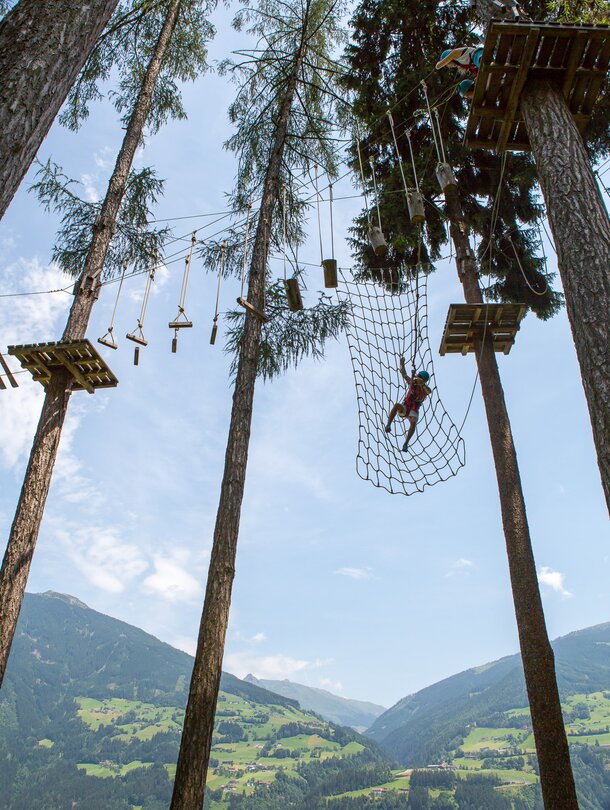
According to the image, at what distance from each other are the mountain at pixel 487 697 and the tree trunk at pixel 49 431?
12663 cm

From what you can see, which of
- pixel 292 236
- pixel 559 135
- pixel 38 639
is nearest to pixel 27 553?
pixel 559 135

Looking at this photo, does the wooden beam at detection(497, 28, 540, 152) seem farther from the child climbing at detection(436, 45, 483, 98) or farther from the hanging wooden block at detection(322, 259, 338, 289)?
the hanging wooden block at detection(322, 259, 338, 289)

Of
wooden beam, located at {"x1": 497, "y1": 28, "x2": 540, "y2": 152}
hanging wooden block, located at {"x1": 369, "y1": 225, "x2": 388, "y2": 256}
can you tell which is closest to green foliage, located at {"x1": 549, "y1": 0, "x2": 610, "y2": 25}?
wooden beam, located at {"x1": 497, "y1": 28, "x2": 540, "y2": 152}

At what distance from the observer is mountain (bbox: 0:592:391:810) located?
305 feet

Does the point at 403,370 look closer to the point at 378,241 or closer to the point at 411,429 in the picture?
the point at 411,429

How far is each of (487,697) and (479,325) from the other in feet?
551

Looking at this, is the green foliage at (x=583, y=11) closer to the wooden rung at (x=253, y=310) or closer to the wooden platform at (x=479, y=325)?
the wooden platform at (x=479, y=325)

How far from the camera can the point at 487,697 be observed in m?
151

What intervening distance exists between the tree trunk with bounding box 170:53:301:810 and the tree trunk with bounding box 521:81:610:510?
297 centimetres

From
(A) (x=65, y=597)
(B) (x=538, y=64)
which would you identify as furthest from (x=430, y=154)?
(A) (x=65, y=597)

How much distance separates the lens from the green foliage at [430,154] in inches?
287

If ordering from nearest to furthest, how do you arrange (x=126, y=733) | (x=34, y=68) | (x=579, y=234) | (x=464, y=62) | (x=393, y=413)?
(x=34, y=68)
(x=579, y=234)
(x=464, y=62)
(x=393, y=413)
(x=126, y=733)

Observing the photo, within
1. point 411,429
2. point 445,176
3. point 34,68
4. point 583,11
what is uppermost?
point 583,11

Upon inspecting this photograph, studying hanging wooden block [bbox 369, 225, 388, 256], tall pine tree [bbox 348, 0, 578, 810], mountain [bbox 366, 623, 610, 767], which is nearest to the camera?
hanging wooden block [bbox 369, 225, 388, 256]
